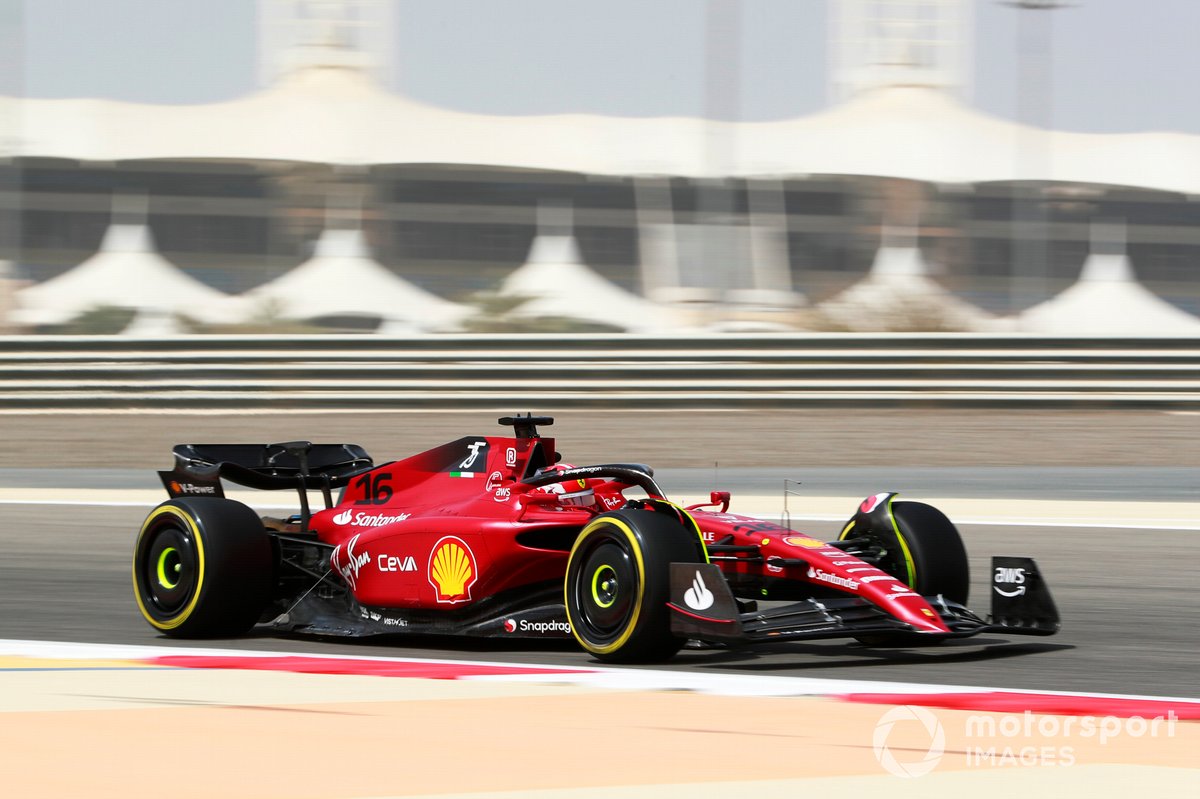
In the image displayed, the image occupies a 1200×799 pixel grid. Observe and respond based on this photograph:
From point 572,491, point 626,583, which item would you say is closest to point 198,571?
point 572,491

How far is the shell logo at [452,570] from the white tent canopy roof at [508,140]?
673 inches

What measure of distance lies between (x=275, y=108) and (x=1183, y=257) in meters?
14.0

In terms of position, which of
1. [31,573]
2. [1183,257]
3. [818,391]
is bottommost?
[31,573]

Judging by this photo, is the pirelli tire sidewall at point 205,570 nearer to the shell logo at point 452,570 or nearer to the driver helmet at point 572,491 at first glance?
the shell logo at point 452,570

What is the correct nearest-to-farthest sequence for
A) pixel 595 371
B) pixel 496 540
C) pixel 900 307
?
pixel 496 540
pixel 595 371
pixel 900 307

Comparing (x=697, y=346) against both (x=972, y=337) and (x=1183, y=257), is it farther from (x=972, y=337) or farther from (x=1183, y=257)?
(x=1183, y=257)

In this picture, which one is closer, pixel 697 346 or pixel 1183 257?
pixel 697 346

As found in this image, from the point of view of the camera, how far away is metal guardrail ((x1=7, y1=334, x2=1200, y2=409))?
16906mm

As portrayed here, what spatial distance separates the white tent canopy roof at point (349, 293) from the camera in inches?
848

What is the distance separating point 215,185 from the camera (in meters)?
24.6

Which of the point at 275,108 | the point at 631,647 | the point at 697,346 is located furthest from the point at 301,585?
the point at 275,108

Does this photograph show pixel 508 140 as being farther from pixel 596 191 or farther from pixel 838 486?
pixel 838 486

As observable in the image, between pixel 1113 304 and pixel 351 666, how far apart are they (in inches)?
706

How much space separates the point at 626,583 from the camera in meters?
6.30
